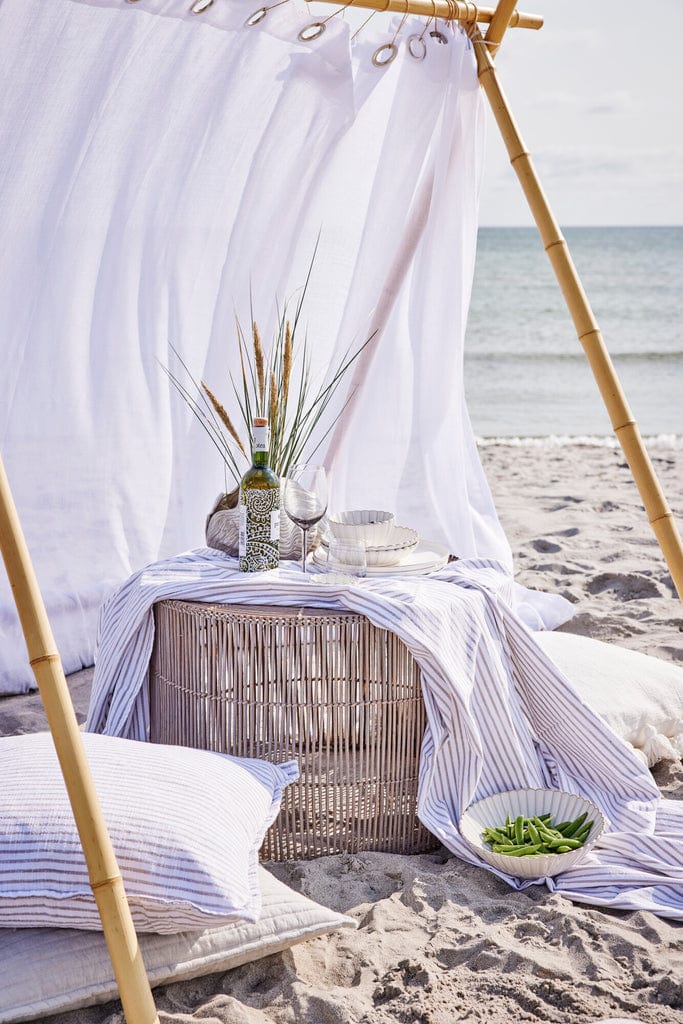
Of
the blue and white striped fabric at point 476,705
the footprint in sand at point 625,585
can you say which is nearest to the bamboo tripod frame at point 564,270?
the blue and white striped fabric at point 476,705

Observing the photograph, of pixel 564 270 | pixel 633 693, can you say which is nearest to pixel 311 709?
pixel 633 693

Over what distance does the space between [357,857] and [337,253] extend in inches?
69.4

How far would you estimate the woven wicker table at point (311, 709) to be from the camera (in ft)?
6.48

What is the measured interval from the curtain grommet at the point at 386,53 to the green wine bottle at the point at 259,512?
1.18 m

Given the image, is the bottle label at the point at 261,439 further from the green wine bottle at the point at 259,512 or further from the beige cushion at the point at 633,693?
the beige cushion at the point at 633,693

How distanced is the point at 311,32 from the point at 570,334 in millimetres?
12692

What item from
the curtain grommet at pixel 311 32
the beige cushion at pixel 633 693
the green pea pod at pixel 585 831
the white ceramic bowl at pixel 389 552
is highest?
the curtain grommet at pixel 311 32

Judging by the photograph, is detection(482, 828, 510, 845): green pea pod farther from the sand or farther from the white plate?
the white plate

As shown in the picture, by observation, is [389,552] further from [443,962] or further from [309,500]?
[443,962]

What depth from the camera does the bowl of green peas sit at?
6.43 ft

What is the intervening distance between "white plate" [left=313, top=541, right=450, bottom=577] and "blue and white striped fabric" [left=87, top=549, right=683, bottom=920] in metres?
0.03

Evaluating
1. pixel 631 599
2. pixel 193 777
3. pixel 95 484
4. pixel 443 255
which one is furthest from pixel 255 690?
pixel 631 599

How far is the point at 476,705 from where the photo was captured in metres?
2.10

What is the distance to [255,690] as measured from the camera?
1.99 meters
